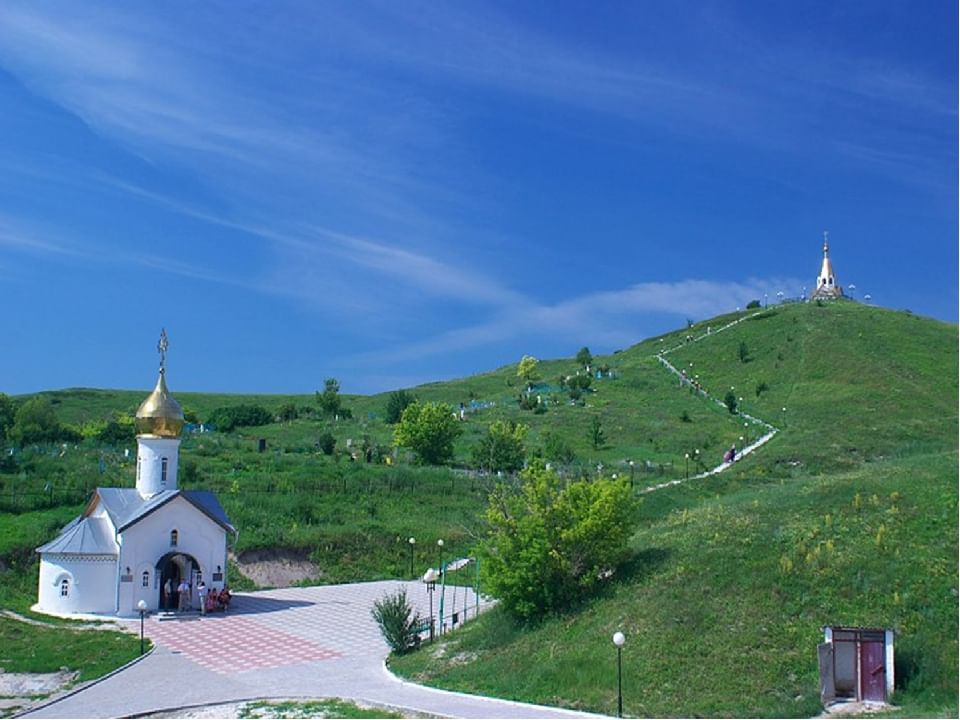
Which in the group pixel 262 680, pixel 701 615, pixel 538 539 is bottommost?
pixel 262 680

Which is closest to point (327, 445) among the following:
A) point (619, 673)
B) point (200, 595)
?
point (200, 595)

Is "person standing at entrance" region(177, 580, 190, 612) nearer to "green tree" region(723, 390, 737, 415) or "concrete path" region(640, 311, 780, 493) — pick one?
"concrete path" region(640, 311, 780, 493)

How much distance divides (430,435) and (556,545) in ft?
110

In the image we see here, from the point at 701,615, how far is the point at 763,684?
2674 millimetres

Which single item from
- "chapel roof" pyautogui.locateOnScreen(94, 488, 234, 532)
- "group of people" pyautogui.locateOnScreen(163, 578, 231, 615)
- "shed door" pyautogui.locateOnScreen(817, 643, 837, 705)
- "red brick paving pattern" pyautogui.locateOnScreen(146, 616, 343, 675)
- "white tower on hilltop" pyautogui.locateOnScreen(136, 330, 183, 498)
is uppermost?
"white tower on hilltop" pyautogui.locateOnScreen(136, 330, 183, 498)

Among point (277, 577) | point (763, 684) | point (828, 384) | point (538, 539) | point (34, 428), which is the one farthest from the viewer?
point (828, 384)

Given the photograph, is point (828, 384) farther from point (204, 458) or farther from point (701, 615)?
point (701, 615)

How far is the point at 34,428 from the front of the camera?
63344mm

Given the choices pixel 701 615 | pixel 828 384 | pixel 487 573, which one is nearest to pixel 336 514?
pixel 487 573

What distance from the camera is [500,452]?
54.8m

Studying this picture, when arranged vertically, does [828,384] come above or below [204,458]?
above

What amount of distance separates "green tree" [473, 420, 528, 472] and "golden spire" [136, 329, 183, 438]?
23.2 m

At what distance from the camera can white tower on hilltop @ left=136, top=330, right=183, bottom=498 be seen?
34094 mm

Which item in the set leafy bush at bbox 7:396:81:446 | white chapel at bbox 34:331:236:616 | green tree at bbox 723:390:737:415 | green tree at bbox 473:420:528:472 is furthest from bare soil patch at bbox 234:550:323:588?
green tree at bbox 723:390:737:415
